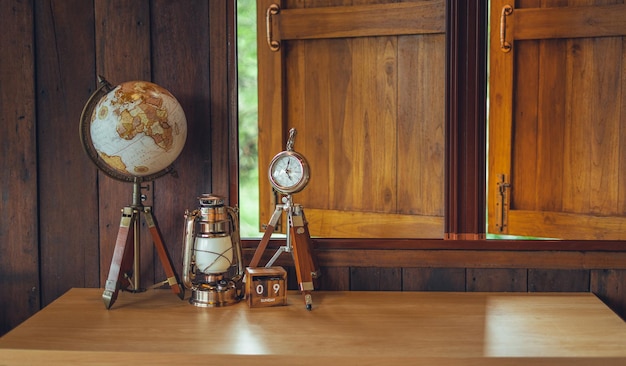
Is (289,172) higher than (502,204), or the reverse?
(289,172)

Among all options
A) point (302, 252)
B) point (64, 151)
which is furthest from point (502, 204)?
point (64, 151)

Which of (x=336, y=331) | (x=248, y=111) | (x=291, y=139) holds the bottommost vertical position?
(x=336, y=331)

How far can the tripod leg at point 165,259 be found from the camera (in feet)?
7.10

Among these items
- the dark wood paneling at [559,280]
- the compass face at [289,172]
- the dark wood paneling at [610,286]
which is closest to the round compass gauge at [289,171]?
the compass face at [289,172]

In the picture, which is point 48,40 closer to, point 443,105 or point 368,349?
point 443,105

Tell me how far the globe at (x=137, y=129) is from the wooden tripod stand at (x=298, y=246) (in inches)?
14.8

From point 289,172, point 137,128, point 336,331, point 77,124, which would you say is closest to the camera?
point 336,331

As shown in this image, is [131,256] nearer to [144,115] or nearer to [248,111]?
[144,115]

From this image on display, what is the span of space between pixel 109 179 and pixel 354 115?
34.1 inches

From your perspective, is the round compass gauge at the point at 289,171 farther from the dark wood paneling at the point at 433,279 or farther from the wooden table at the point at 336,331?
the dark wood paneling at the point at 433,279

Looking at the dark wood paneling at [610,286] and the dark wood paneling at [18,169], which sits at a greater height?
the dark wood paneling at [18,169]

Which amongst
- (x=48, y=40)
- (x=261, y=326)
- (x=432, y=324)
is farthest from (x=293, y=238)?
(x=48, y=40)

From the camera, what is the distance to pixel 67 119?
2.32 metres

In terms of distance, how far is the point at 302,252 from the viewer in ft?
6.99
